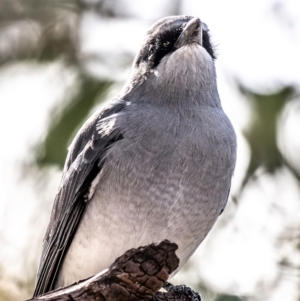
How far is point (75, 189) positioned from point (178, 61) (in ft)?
3.90

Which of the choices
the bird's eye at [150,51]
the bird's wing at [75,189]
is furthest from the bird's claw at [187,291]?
the bird's eye at [150,51]

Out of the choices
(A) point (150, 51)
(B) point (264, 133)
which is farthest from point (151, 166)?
(B) point (264, 133)

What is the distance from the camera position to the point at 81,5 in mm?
8977

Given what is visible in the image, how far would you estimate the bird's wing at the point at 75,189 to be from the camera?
636cm

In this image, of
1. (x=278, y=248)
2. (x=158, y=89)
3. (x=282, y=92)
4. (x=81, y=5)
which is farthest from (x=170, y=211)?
(x=81, y=5)

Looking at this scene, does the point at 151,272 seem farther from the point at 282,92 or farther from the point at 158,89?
the point at 282,92

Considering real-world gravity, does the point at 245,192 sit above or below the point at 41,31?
below

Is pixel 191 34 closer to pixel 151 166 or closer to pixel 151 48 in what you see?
pixel 151 48

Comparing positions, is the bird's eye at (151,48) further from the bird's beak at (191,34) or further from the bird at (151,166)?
the bird's beak at (191,34)

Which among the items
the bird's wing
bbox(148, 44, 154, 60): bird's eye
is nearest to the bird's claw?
the bird's wing

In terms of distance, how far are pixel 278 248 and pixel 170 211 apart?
216 centimetres

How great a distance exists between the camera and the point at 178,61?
6602 millimetres

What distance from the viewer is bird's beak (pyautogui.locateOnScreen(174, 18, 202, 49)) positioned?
653cm

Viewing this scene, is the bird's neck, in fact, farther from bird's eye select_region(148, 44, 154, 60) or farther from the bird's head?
bird's eye select_region(148, 44, 154, 60)
